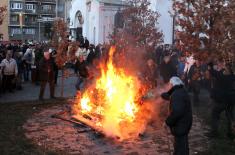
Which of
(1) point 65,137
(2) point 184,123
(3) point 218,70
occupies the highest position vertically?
(3) point 218,70

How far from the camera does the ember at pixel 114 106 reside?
486 inches

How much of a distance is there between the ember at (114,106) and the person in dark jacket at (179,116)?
2.75m

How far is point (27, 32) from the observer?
105 m

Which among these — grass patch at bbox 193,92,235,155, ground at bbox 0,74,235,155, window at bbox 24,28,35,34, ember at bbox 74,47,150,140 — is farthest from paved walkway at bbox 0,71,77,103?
window at bbox 24,28,35,34

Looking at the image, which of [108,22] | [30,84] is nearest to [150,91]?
[30,84]

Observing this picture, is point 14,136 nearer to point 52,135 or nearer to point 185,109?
point 52,135

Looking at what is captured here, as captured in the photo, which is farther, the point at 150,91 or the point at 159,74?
the point at 159,74

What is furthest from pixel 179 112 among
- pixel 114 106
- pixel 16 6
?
pixel 16 6

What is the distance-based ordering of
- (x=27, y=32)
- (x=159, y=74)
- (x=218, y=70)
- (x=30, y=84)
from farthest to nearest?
(x=27, y=32), (x=30, y=84), (x=159, y=74), (x=218, y=70)

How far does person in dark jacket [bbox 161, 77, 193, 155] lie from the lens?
8906 mm

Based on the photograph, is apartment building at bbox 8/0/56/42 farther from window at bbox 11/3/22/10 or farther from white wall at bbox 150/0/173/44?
Result: white wall at bbox 150/0/173/44

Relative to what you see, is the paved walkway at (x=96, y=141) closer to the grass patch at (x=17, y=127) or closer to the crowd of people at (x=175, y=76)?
the grass patch at (x=17, y=127)

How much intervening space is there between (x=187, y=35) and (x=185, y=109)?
265 inches

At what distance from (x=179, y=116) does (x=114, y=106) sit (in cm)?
448
